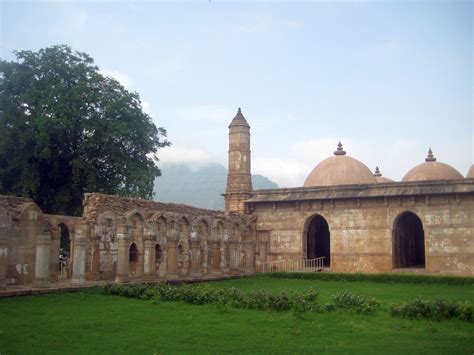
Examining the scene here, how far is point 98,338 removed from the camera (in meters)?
8.23

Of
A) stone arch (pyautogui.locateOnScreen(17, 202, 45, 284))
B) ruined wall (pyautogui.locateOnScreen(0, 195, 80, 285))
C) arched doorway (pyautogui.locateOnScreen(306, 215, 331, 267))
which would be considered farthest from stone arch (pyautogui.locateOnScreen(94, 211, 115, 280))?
arched doorway (pyautogui.locateOnScreen(306, 215, 331, 267))

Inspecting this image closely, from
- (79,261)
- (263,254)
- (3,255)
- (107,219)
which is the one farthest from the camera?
(263,254)

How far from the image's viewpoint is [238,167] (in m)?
29.0

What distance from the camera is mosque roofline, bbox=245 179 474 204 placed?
23678mm

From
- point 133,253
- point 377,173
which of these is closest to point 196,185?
point 377,173

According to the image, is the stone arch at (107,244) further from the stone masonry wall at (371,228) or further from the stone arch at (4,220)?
the stone masonry wall at (371,228)

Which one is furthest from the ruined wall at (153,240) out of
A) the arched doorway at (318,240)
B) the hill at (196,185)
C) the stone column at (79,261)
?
the hill at (196,185)

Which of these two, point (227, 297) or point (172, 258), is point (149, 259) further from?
point (227, 297)

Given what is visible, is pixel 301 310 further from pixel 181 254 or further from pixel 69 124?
pixel 69 124

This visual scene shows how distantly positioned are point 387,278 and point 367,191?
5.28 metres

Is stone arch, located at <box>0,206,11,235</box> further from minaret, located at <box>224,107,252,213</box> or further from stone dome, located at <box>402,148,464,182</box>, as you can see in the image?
stone dome, located at <box>402,148,464,182</box>

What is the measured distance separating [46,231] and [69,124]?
431 inches

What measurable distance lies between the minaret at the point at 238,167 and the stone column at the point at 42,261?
47.8 ft

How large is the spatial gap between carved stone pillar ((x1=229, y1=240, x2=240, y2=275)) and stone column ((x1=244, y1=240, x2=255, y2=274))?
114 cm
